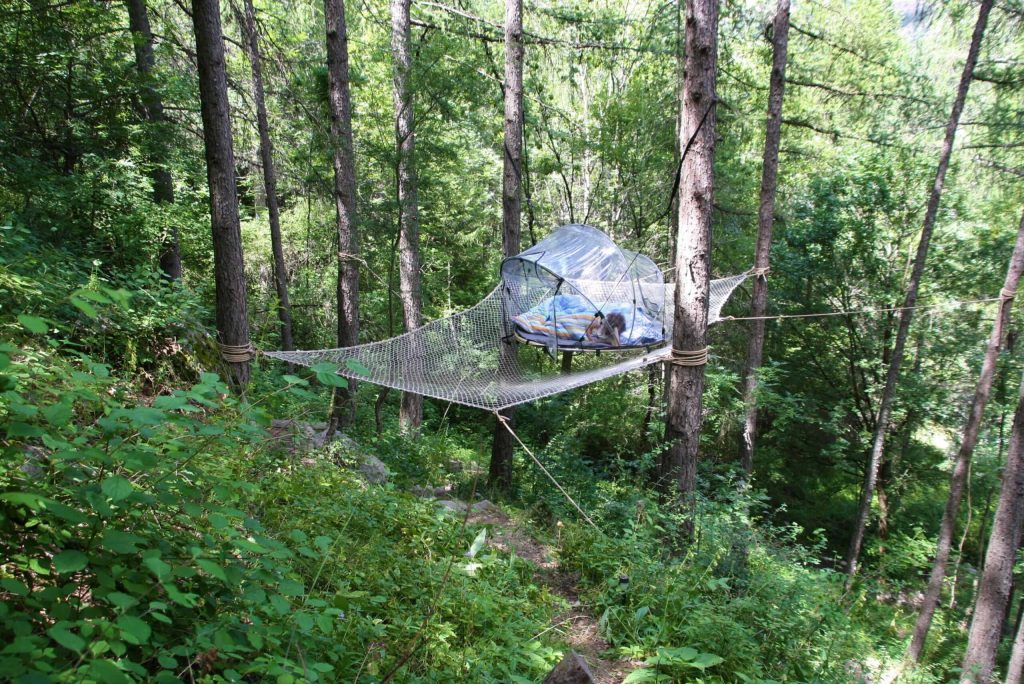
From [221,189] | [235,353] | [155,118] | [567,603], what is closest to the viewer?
[567,603]

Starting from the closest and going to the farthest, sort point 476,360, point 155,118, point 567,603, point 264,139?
1. point 567,603
2. point 476,360
3. point 155,118
4. point 264,139

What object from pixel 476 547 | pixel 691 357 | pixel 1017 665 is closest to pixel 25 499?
pixel 476 547

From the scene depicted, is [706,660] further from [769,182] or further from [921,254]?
[921,254]

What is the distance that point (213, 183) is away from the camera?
3053 mm

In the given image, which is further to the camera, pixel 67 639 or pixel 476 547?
pixel 476 547

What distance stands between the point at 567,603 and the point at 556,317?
2672 millimetres

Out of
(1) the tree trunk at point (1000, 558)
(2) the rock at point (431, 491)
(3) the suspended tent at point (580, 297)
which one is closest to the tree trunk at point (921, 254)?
(1) the tree trunk at point (1000, 558)

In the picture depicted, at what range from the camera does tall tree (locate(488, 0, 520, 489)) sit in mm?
4652

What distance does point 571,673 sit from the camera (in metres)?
1.54

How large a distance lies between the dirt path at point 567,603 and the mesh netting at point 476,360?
0.71 m

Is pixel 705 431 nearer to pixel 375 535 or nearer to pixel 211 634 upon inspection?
pixel 375 535

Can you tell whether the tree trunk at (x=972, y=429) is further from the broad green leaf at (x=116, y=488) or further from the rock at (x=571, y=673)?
the broad green leaf at (x=116, y=488)

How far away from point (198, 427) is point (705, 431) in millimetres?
7974

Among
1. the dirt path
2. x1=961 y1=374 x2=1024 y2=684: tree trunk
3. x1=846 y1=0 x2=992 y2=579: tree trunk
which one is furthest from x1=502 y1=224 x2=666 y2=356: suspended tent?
x1=961 y1=374 x2=1024 y2=684: tree trunk
